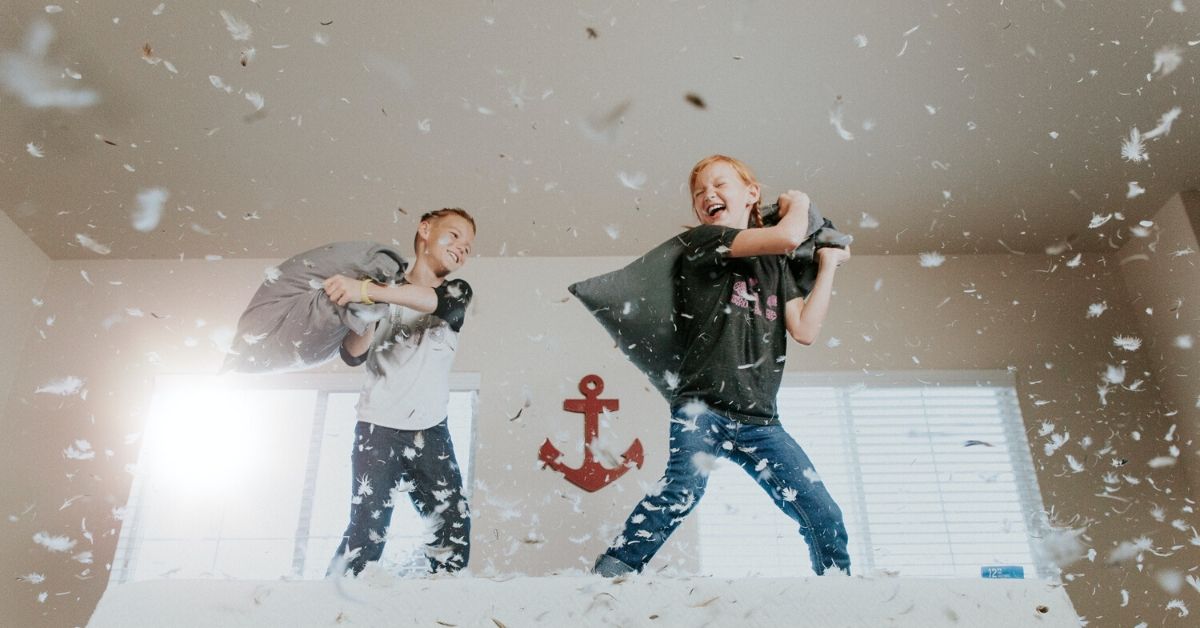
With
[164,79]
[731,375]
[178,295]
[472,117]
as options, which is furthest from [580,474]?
[164,79]

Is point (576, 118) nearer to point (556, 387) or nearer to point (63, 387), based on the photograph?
point (556, 387)

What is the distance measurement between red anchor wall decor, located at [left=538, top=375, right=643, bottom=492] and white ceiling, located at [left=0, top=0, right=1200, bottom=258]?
0.44 meters

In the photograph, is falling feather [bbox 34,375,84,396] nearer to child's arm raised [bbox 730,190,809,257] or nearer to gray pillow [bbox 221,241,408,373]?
gray pillow [bbox 221,241,408,373]

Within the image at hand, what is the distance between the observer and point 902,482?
218 centimetres

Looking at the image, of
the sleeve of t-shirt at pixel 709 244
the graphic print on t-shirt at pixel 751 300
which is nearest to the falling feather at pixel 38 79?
the sleeve of t-shirt at pixel 709 244

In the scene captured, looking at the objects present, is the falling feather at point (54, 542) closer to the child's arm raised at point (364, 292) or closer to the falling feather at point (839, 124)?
A: the child's arm raised at point (364, 292)

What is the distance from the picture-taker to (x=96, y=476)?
2.08m

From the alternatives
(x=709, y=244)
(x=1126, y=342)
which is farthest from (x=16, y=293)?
(x=1126, y=342)

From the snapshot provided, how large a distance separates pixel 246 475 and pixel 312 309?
66 centimetres

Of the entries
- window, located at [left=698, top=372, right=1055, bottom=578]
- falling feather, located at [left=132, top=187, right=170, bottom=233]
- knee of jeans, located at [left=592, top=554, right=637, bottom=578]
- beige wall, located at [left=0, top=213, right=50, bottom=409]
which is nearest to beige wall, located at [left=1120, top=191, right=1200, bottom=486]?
window, located at [left=698, top=372, right=1055, bottom=578]

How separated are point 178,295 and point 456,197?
0.86 metres

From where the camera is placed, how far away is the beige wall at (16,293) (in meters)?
2.22

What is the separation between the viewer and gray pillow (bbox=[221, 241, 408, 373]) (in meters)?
1.59

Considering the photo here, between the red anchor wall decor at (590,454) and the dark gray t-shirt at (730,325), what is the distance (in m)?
0.72
